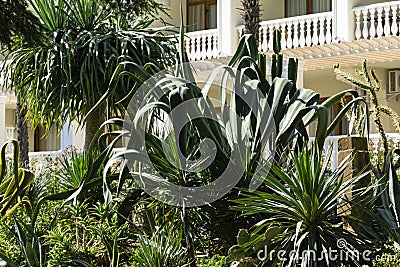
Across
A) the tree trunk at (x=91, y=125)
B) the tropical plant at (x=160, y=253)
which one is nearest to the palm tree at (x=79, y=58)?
the tree trunk at (x=91, y=125)

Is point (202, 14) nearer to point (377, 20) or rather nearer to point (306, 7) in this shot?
point (306, 7)

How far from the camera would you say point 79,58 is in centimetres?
1154

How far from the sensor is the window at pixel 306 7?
75.8ft

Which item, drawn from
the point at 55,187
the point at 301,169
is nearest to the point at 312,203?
the point at 301,169

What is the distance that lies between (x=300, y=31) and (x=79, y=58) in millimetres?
10424

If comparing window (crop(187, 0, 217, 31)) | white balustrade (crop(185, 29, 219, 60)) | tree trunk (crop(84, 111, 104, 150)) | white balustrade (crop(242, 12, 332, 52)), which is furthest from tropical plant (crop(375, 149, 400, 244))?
window (crop(187, 0, 217, 31))

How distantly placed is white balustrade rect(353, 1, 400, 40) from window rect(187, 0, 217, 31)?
627 centimetres

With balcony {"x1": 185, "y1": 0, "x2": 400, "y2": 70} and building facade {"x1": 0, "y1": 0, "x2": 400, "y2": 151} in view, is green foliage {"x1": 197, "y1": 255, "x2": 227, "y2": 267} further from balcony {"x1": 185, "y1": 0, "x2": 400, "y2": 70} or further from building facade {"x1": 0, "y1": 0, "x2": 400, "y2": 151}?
balcony {"x1": 185, "y1": 0, "x2": 400, "y2": 70}

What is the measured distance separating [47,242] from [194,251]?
1.48 m

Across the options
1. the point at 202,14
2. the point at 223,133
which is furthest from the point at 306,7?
the point at 223,133

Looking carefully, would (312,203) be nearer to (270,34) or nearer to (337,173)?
(337,173)

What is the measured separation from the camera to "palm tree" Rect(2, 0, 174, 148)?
1116cm

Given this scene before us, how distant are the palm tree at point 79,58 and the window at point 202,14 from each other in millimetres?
13504

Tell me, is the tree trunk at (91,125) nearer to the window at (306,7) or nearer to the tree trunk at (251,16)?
the tree trunk at (251,16)
